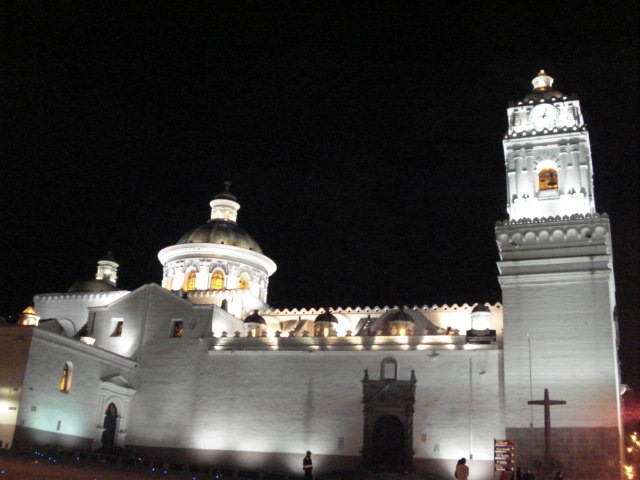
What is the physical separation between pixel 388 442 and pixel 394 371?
10.3 ft

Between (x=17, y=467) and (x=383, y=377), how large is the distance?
15861mm

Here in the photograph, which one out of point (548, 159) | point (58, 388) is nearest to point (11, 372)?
point (58, 388)

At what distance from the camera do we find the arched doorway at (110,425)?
3447cm

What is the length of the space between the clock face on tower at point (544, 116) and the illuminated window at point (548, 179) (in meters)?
2.18

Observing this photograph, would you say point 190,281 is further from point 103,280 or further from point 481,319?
point 481,319

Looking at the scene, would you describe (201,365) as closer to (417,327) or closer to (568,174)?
(417,327)

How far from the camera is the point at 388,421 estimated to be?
32.3 metres

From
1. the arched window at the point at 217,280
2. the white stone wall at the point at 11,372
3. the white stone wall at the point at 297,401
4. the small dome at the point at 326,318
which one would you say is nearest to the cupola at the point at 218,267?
the arched window at the point at 217,280

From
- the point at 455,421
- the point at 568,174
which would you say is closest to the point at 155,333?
the point at 455,421

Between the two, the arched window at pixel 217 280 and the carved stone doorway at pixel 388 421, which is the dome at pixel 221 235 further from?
the carved stone doorway at pixel 388 421

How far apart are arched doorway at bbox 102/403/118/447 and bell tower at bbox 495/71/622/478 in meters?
18.1

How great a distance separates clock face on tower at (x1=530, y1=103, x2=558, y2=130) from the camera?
3444 cm

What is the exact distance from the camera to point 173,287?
44.1 meters

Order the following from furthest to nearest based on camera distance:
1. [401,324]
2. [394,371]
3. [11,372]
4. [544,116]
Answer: [401,324], [544,116], [394,371], [11,372]
